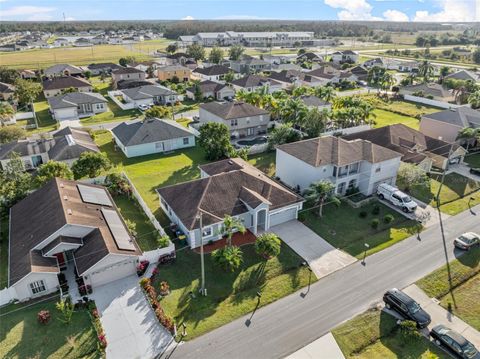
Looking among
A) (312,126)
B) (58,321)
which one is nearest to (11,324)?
(58,321)

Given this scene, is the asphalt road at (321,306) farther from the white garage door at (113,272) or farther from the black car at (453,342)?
the white garage door at (113,272)

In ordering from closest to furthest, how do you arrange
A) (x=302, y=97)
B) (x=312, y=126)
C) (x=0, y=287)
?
(x=0, y=287) < (x=312, y=126) < (x=302, y=97)

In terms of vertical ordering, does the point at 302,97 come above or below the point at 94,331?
above

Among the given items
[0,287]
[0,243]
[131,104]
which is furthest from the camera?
[131,104]

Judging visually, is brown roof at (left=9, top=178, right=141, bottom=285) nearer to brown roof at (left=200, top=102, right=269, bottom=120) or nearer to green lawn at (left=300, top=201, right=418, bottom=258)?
green lawn at (left=300, top=201, right=418, bottom=258)

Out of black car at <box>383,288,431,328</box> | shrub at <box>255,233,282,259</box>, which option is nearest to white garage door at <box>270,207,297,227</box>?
shrub at <box>255,233,282,259</box>

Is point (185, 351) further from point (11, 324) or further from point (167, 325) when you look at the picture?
point (11, 324)

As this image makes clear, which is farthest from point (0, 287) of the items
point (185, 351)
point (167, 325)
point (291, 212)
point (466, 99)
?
point (466, 99)

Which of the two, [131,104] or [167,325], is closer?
[167,325]
